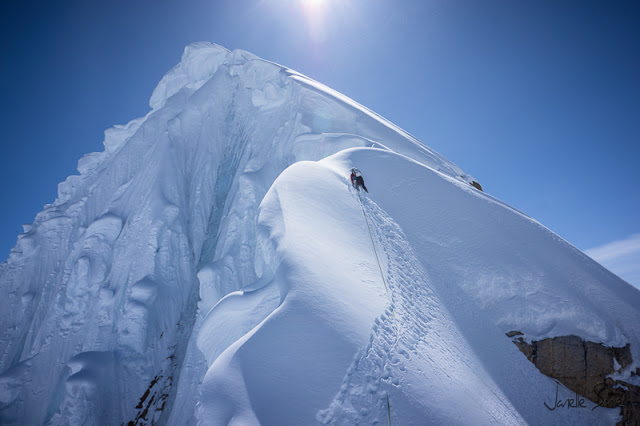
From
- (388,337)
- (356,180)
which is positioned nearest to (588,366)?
(388,337)

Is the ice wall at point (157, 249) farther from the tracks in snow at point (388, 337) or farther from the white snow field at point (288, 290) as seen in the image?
the tracks in snow at point (388, 337)

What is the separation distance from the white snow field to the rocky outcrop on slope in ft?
0.61

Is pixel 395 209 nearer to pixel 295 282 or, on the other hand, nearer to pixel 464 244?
pixel 464 244

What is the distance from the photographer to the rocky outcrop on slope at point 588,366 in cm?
552

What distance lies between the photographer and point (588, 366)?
19.0 feet

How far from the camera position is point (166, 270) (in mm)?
10047

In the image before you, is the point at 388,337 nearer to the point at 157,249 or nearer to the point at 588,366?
the point at 588,366

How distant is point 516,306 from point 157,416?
1019 centimetres

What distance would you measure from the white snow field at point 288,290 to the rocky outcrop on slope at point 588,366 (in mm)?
187

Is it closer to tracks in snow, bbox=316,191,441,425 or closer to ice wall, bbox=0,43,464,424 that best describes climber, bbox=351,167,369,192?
tracks in snow, bbox=316,191,441,425

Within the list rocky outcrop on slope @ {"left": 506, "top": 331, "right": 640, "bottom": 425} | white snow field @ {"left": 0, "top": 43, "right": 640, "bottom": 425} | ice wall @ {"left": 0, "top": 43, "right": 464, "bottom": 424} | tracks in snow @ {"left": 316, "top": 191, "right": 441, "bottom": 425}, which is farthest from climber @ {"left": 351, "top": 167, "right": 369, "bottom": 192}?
rocky outcrop on slope @ {"left": 506, "top": 331, "right": 640, "bottom": 425}

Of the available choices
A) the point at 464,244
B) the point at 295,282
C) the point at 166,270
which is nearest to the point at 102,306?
the point at 166,270

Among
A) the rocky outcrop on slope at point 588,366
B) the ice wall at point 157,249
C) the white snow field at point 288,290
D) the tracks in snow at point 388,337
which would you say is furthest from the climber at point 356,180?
the rocky outcrop on slope at point 588,366

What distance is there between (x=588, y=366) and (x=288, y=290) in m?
6.85
